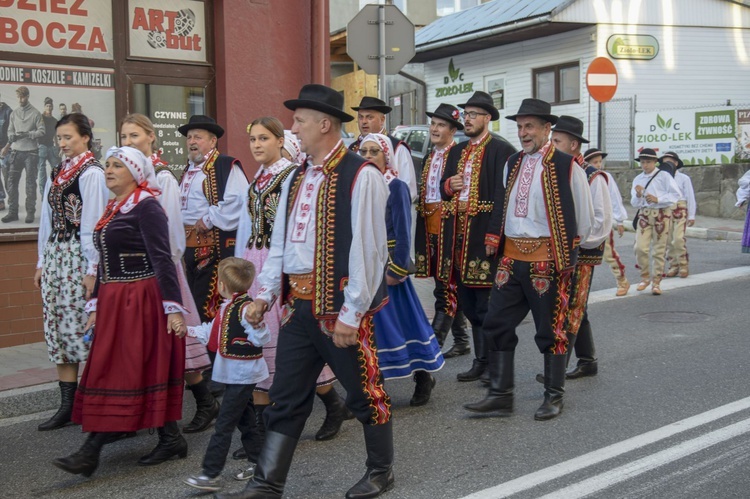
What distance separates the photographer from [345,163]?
14.7 ft

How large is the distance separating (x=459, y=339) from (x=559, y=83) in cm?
1815

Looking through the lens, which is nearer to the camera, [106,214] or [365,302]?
[365,302]

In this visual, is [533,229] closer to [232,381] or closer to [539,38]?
[232,381]

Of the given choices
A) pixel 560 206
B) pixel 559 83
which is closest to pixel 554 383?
pixel 560 206

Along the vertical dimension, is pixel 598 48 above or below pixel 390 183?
above

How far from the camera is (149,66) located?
9.71m

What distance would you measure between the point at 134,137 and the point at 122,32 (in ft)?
12.7

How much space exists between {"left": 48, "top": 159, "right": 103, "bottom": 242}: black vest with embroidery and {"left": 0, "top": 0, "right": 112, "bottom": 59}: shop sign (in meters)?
3.14

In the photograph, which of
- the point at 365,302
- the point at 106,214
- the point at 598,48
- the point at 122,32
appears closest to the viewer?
the point at 365,302

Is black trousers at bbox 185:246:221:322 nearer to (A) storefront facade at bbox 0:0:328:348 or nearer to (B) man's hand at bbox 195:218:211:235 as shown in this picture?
(B) man's hand at bbox 195:218:211:235

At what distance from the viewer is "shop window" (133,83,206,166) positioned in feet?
31.9

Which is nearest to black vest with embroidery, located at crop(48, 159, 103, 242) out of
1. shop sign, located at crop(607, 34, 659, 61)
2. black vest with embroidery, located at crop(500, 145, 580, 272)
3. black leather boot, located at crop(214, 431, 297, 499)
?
black leather boot, located at crop(214, 431, 297, 499)

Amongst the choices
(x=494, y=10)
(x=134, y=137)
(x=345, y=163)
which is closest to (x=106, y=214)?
(x=134, y=137)

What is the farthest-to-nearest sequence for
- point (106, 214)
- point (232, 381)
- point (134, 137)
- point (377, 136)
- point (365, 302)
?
point (377, 136) < point (134, 137) < point (106, 214) < point (232, 381) < point (365, 302)
